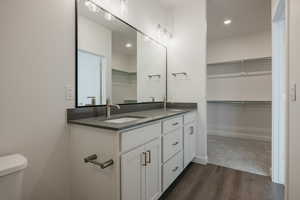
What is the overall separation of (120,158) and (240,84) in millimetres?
3938

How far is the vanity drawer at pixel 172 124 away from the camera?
160 centimetres

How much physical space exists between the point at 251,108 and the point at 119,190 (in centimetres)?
403

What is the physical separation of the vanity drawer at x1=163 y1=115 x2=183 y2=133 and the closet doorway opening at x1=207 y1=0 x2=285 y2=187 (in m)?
1.11

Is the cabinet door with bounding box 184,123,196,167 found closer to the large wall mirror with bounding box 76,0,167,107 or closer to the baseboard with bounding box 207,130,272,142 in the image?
the large wall mirror with bounding box 76,0,167,107

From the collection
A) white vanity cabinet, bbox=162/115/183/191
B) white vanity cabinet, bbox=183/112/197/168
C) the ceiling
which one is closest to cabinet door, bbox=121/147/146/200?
white vanity cabinet, bbox=162/115/183/191

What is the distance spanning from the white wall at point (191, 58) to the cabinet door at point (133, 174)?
155 cm

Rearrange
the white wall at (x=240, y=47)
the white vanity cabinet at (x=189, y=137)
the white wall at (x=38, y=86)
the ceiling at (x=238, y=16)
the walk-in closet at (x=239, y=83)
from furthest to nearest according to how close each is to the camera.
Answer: the white wall at (x=240, y=47) < the walk-in closet at (x=239, y=83) < the ceiling at (x=238, y=16) < the white vanity cabinet at (x=189, y=137) < the white wall at (x=38, y=86)

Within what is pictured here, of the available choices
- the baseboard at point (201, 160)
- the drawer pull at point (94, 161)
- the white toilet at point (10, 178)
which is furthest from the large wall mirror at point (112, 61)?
the baseboard at point (201, 160)

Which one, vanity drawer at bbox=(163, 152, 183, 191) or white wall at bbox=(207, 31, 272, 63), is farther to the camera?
white wall at bbox=(207, 31, 272, 63)

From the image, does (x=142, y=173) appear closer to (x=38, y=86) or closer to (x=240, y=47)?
(x=38, y=86)

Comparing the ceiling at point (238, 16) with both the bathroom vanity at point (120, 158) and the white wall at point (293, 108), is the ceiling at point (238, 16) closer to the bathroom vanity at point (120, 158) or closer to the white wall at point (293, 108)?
the white wall at point (293, 108)

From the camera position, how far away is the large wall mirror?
1.41 metres

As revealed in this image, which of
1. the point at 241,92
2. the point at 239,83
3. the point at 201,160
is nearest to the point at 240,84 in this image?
the point at 239,83

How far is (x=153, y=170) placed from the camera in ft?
4.54
